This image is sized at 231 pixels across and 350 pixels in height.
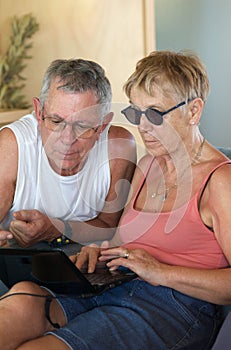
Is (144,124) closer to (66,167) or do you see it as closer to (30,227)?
(66,167)

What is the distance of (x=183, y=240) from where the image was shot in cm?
147

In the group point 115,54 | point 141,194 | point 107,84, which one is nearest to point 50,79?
point 107,84

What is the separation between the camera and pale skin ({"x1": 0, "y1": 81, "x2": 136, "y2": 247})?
1.64 m

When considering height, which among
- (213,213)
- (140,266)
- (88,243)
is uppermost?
(213,213)

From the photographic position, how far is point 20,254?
4.52 ft

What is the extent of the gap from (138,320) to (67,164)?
547 millimetres

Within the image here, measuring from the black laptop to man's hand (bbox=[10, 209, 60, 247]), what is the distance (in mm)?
178

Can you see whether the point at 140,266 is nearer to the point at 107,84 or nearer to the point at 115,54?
the point at 107,84

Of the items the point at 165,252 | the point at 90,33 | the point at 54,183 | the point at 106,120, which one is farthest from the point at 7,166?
the point at 90,33

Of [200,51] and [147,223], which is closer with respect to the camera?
[147,223]

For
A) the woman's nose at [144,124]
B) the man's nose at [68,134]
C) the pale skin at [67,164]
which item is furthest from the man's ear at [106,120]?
the woman's nose at [144,124]

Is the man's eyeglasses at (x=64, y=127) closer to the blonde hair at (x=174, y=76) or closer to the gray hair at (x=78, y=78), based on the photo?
the gray hair at (x=78, y=78)

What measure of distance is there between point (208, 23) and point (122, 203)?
1.54m

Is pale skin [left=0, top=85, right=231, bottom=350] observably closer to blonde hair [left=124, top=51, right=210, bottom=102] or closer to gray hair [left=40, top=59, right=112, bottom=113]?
blonde hair [left=124, top=51, right=210, bottom=102]
